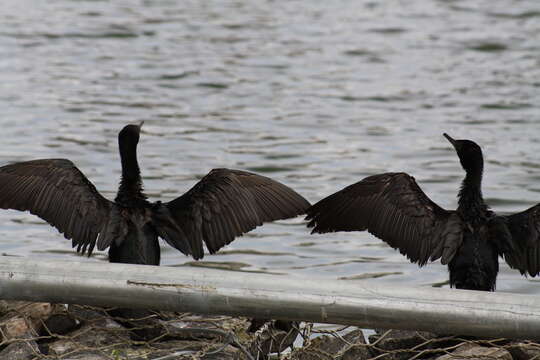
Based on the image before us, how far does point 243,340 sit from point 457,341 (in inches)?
43.9

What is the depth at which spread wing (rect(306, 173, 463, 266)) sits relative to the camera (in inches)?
261

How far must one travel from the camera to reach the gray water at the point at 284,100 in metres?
10.2

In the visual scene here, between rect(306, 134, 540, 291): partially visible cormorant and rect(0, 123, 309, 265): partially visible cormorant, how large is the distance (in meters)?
0.31

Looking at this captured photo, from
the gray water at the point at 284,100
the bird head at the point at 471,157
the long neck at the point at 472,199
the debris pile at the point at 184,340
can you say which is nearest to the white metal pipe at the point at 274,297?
the debris pile at the point at 184,340

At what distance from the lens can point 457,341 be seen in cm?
615

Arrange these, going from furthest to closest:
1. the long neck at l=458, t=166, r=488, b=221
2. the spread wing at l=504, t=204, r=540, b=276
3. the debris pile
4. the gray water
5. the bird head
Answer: the gray water
the bird head
the long neck at l=458, t=166, r=488, b=221
the spread wing at l=504, t=204, r=540, b=276
the debris pile

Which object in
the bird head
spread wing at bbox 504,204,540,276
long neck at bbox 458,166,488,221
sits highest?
the bird head

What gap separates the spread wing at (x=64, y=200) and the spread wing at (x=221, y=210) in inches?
12.3

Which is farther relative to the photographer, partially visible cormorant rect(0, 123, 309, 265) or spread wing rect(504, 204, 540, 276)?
partially visible cormorant rect(0, 123, 309, 265)

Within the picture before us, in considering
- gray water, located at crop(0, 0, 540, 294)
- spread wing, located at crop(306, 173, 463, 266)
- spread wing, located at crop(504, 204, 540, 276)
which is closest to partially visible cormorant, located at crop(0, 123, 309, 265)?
spread wing, located at crop(306, 173, 463, 266)

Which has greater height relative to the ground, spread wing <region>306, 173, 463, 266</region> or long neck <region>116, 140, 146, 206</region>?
long neck <region>116, 140, 146, 206</region>

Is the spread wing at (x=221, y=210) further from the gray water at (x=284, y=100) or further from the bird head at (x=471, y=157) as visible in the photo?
the gray water at (x=284, y=100)

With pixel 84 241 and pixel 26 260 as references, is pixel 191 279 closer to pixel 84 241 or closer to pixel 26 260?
pixel 26 260

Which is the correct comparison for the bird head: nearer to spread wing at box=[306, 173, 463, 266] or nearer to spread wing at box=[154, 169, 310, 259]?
spread wing at box=[306, 173, 463, 266]
